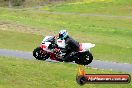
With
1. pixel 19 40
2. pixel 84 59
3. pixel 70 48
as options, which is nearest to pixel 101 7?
pixel 19 40

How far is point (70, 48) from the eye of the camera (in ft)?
43.7

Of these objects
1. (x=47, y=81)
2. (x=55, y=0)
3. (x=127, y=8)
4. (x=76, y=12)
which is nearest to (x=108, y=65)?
(x=47, y=81)

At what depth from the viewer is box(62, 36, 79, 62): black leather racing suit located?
1314cm

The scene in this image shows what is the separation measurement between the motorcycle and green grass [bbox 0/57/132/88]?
4854 mm

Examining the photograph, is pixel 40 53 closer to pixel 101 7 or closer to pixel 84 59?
pixel 84 59

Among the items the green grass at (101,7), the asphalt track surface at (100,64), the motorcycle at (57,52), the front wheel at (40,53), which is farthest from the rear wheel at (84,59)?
the green grass at (101,7)

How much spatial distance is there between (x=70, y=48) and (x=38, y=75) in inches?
314

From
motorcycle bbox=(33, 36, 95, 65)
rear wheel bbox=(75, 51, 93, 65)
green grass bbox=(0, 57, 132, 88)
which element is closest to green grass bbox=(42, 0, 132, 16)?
green grass bbox=(0, 57, 132, 88)

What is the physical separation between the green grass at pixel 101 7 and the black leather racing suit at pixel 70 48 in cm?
7219

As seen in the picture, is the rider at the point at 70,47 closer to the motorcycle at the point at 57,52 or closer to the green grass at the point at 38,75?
the motorcycle at the point at 57,52

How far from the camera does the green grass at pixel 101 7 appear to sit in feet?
293

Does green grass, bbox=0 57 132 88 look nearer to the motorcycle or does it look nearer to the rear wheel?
the motorcycle

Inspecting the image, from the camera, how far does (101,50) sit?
33.3 metres

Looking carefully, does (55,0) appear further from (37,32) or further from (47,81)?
(47,81)
